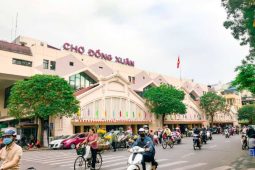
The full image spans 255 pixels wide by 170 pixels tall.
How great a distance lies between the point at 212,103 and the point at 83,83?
110 ft

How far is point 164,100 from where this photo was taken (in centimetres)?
4750

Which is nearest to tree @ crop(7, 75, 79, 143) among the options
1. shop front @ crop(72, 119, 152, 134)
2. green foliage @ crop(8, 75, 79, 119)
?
green foliage @ crop(8, 75, 79, 119)

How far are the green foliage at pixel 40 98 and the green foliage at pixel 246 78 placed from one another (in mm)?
20880

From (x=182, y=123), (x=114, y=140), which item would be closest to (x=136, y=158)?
(x=114, y=140)

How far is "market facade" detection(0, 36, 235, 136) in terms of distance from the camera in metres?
37.6

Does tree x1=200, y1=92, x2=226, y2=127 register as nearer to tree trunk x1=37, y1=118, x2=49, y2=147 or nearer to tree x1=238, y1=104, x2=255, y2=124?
tree x1=238, y1=104, x2=255, y2=124

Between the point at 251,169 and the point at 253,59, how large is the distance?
41.2 feet

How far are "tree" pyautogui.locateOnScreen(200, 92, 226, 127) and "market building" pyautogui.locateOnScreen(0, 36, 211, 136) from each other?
12964 millimetres

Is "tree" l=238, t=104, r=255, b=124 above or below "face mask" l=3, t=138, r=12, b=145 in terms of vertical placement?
above

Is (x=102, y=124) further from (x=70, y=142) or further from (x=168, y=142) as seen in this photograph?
(x=168, y=142)

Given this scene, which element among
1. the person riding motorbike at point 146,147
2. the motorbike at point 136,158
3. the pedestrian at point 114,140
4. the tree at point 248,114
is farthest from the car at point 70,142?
the tree at point 248,114

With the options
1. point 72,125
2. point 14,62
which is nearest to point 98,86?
point 72,125

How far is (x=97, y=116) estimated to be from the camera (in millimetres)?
40219

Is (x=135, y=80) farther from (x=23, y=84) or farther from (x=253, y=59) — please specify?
(x=253, y=59)
